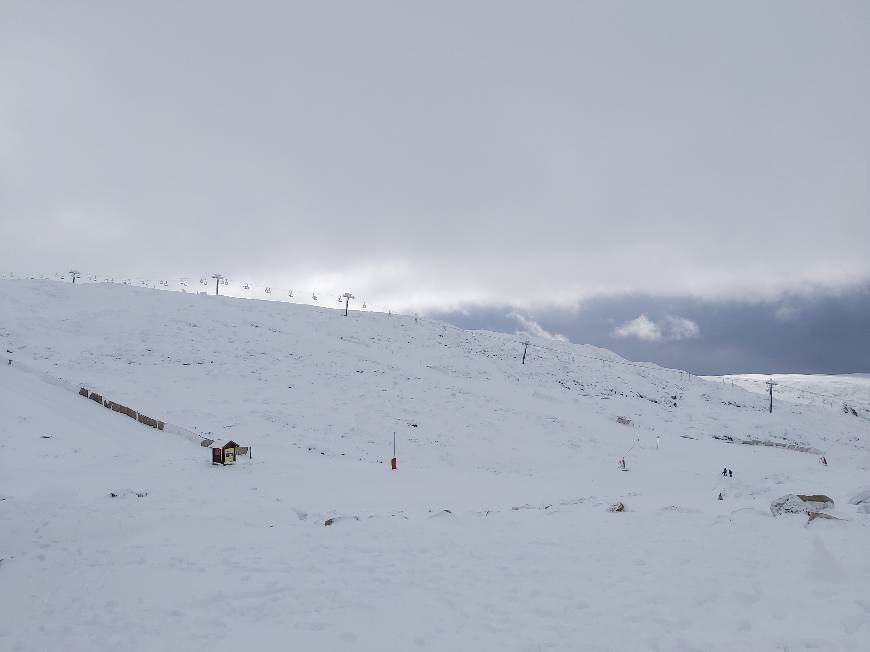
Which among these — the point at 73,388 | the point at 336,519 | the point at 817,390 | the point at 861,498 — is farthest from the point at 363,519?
the point at 817,390

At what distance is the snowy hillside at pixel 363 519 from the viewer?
27.8 ft

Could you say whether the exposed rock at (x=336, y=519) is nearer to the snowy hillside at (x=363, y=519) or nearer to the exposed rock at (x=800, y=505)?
the snowy hillside at (x=363, y=519)

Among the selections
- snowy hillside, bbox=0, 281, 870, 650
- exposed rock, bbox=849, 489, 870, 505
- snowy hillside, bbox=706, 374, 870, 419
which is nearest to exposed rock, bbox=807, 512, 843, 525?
snowy hillside, bbox=0, 281, 870, 650

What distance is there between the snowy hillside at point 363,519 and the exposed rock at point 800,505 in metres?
0.45

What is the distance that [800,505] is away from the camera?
13.8m

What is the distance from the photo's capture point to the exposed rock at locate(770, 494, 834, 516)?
13.7 metres

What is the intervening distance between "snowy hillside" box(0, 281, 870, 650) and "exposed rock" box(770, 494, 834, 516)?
45cm

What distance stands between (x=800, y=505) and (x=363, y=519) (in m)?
13.1

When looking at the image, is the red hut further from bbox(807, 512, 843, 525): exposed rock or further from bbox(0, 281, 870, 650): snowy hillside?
bbox(807, 512, 843, 525): exposed rock

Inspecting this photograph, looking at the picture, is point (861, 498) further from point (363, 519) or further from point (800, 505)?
point (363, 519)

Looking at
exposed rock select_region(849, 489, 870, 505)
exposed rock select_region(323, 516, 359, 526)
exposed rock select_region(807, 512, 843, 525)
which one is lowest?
exposed rock select_region(323, 516, 359, 526)

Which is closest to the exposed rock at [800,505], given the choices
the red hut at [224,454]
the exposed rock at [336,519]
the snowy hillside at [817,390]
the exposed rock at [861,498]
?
the exposed rock at [861,498]

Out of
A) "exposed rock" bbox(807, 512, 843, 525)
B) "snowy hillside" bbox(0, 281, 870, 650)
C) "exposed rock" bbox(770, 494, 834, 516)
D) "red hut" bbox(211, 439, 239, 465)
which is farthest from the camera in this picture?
"red hut" bbox(211, 439, 239, 465)

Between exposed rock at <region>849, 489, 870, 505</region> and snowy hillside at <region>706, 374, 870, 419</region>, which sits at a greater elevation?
snowy hillside at <region>706, 374, 870, 419</region>
